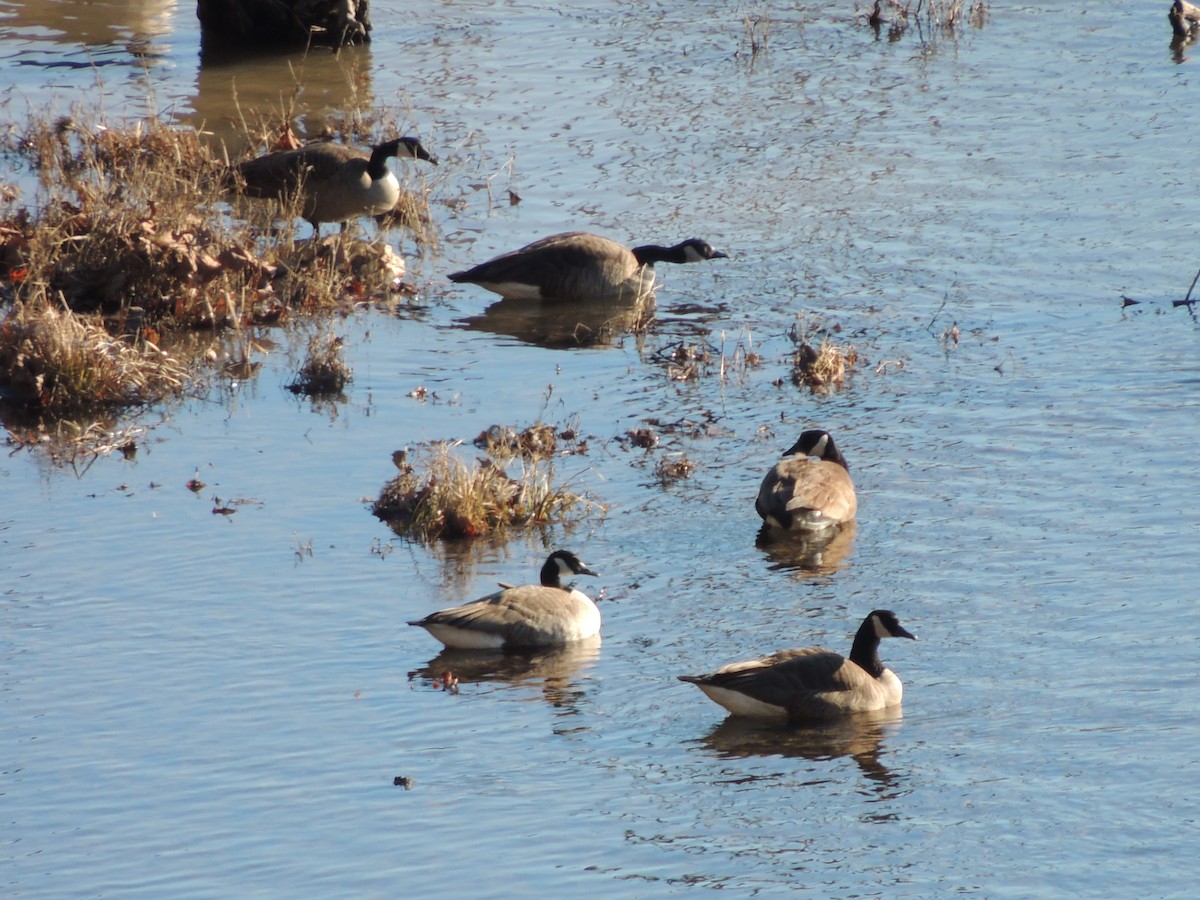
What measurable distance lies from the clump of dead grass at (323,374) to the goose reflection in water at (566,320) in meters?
2.07

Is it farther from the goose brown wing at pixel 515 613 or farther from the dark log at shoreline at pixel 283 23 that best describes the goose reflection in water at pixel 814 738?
the dark log at shoreline at pixel 283 23

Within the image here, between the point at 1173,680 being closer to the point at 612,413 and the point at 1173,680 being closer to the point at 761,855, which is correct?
the point at 761,855

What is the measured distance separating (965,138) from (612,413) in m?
8.42

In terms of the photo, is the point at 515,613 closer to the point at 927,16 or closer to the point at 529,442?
the point at 529,442

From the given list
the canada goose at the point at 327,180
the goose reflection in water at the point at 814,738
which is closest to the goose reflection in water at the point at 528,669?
the goose reflection in water at the point at 814,738

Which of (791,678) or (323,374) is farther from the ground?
(323,374)

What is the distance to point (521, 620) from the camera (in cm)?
972

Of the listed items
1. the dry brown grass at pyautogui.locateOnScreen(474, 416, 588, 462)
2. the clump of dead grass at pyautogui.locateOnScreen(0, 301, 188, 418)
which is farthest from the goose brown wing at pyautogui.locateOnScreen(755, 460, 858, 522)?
the clump of dead grass at pyautogui.locateOnScreen(0, 301, 188, 418)

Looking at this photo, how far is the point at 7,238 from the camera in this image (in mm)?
14727

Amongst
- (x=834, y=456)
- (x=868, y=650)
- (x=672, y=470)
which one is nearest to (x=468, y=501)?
(x=672, y=470)

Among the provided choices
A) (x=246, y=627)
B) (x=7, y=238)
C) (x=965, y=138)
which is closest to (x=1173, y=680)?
(x=246, y=627)

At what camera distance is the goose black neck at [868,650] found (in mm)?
9211

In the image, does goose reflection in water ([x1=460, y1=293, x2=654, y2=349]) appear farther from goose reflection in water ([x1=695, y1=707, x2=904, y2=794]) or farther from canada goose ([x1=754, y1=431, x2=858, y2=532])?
goose reflection in water ([x1=695, y1=707, x2=904, y2=794])

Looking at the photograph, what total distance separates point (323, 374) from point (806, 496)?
4.20 metres
